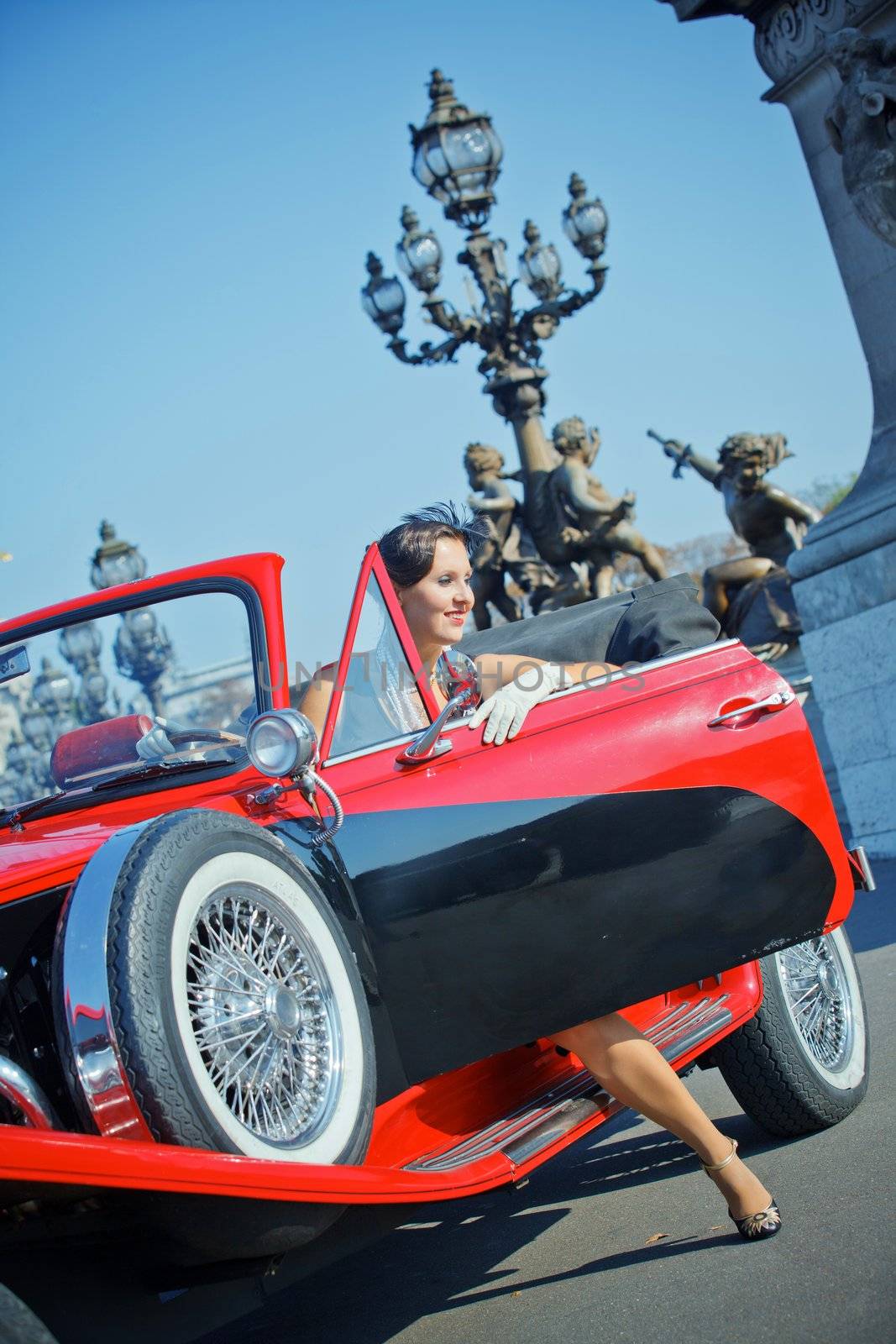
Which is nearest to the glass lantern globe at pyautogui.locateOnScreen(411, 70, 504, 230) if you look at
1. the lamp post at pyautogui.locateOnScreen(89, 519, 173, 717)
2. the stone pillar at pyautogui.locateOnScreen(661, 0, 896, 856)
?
the stone pillar at pyautogui.locateOnScreen(661, 0, 896, 856)

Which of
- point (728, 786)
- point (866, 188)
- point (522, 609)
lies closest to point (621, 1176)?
point (728, 786)

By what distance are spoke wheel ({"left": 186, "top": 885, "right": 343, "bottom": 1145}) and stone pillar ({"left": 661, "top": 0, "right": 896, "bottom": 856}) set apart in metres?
6.64

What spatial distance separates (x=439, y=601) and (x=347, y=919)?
4.04 feet

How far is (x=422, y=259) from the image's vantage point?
52.7ft

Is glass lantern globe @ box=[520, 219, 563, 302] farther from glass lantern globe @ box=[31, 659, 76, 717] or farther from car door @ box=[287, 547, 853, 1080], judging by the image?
car door @ box=[287, 547, 853, 1080]

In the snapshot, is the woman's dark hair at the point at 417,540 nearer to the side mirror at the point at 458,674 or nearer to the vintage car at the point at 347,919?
the vintage car at the point at 347,919

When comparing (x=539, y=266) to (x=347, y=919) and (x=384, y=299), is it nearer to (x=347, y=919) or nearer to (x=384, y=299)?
(x=384, y=299)

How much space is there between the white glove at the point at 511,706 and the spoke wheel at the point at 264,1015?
0.73 m

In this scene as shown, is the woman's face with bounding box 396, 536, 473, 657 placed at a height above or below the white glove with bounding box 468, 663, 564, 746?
above

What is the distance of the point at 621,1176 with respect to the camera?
14.5 ft

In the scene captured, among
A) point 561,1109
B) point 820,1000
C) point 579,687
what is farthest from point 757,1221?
point 579,687

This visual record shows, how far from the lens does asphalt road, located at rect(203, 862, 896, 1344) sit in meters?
3.04

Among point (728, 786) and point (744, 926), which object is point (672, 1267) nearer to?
point (744, 926)

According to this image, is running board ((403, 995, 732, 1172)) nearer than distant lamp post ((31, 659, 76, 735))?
Yes
